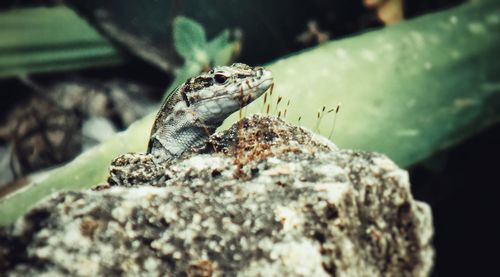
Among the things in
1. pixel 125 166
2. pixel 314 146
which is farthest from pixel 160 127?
pixel 314 146

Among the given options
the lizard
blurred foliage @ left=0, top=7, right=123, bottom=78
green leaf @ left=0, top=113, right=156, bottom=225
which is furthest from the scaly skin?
blurred foliage @ left=0, top=7, right=123, bottom=78

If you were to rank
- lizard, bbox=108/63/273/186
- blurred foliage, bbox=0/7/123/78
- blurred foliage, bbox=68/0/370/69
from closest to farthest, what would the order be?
lizard, bbox=108/63/273/186 < blurred foliage, bbox=68/0/370/69 < blurred foliage, bbox=0/7/123/78

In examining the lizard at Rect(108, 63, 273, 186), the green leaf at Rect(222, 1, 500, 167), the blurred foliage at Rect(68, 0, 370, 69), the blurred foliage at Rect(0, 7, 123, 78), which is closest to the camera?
the lizard at Rect(108, 63, 273, 186)

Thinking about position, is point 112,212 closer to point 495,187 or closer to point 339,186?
point 339,186

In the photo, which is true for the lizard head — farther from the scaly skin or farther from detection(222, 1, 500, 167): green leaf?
detection(222, 1, 500, 167): green leaf

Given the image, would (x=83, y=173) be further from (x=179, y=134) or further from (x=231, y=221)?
(x=231, y=221)

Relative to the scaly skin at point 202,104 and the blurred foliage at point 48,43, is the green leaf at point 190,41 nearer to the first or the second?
the scaly skin at point 202,104
